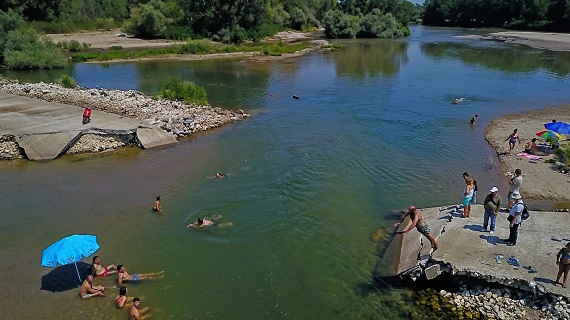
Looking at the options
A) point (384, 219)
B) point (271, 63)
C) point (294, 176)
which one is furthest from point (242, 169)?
point (271, 63)

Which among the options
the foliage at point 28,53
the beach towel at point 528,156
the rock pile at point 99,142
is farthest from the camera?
the foliage at point 28,53

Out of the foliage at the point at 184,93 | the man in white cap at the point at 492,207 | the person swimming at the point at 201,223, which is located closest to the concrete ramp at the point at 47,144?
the person swimming at the point at 201,223

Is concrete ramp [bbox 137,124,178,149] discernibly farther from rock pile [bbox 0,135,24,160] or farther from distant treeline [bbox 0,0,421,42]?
distant treeline [bbox 0,0,421,42]

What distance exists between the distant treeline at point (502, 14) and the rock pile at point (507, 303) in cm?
13137

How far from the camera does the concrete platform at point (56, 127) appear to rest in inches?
1153

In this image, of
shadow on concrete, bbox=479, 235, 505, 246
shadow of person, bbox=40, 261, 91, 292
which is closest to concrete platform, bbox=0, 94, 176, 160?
shadow of person, bbox=40, 261, 91, 292

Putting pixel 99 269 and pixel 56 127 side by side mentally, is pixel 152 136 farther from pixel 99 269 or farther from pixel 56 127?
pixel 99 269

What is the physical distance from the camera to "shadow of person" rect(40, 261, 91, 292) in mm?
16953

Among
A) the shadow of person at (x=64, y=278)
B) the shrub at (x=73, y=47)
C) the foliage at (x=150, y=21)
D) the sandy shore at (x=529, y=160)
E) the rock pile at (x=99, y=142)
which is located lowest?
the shadow of person at (x=64, y=278)

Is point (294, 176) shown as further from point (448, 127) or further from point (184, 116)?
point (448, 127)

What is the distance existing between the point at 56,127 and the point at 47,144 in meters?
2.16

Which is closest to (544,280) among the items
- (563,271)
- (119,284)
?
(563,271)

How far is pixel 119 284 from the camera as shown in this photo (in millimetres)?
16828

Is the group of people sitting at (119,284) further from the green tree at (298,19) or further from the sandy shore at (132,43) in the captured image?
the green tree at (298,19)
